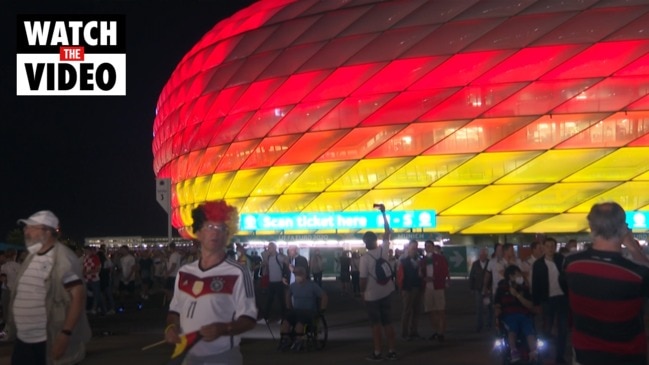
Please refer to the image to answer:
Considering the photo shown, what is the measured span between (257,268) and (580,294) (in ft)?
77.5

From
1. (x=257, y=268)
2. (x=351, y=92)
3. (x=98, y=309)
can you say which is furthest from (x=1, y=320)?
(x=351, y=92)

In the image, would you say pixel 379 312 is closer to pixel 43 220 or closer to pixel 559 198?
pixel 43 220

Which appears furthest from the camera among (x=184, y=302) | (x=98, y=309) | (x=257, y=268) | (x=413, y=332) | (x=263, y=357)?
(x=257, y=268)

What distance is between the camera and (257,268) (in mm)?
27812

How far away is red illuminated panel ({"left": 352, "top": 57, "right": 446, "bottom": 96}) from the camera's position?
29.6m

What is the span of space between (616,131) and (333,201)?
971 centimetres

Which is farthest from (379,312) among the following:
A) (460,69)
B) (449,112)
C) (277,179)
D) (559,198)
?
(277,179)

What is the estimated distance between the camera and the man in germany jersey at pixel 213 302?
4801 millimetres

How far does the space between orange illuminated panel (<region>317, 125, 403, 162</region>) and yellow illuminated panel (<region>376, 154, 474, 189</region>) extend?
3.77 ft

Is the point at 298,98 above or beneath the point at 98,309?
above

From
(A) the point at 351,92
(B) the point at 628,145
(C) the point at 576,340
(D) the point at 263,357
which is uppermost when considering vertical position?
(A) the point at 351,92

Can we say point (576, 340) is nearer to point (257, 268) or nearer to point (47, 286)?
point (47, 286)

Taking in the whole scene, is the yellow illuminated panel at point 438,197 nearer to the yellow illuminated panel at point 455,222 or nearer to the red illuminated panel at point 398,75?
the yellow illuminated panel at point 455,222

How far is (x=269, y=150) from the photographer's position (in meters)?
33.5
